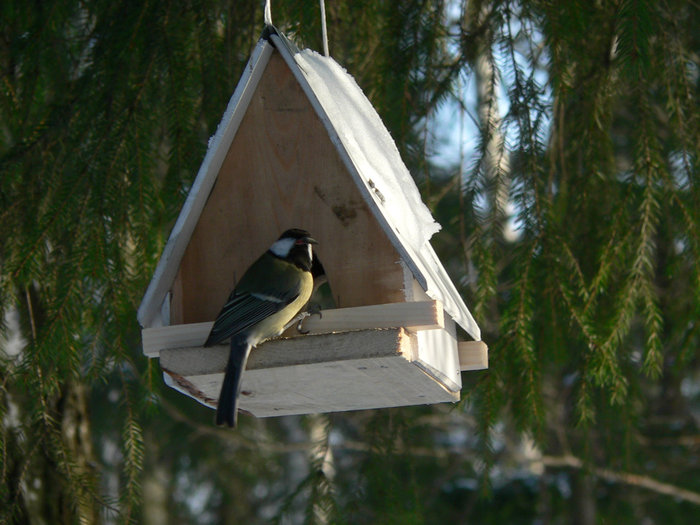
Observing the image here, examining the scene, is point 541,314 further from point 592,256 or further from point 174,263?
point 174,263

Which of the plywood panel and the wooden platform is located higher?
the plywood panel

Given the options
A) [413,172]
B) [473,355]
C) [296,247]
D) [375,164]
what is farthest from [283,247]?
[413,172]

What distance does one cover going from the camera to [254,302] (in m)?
2.27

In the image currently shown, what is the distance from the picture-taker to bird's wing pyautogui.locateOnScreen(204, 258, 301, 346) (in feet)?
7.30

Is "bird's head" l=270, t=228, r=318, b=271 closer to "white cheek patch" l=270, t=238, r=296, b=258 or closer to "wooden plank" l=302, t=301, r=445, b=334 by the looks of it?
"white cheek patch" l=270, t=238, r=296, b=258

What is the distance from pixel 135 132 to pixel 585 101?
5.15 ft

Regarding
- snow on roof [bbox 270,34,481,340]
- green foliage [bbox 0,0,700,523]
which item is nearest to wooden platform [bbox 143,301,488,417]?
snow on roof [bbox 270,34,481,340]

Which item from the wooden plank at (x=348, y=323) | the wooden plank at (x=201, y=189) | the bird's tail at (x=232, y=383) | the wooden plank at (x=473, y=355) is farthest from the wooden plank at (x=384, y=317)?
the wooden plank at (x=473, y=355)

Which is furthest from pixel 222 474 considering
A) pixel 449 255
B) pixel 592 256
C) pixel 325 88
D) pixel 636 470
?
pixel 325 88

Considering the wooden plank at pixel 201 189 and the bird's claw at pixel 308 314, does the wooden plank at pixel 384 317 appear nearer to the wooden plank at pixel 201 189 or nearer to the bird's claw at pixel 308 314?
the bird's claw at pixel 308 314

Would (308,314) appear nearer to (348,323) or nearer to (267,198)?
(348,323)

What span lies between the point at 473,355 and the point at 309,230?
28.1 inches

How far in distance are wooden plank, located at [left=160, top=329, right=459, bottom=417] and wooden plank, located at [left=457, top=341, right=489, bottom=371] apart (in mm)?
143

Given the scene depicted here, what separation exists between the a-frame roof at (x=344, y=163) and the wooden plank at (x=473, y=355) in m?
0.14
